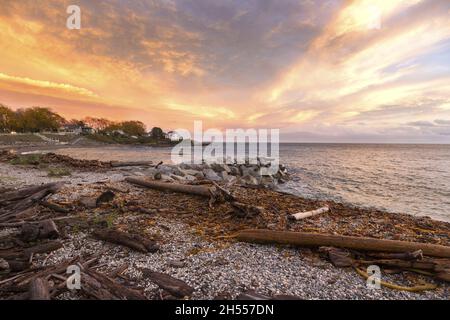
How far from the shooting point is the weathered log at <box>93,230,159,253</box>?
4977 millimetres

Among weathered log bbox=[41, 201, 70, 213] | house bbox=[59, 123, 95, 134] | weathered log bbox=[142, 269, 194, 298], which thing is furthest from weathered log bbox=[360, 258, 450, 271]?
house bbox=[59, 123, 95, 134]

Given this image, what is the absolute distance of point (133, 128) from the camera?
136m

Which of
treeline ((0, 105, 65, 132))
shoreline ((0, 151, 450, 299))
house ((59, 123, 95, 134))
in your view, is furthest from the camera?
house ((59, 123, 95, 134))

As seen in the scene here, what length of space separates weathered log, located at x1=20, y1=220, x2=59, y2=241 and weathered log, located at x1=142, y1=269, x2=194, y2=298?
9.33 feet

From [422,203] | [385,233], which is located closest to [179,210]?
[385,233]

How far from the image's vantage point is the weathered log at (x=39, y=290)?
10.7 feet

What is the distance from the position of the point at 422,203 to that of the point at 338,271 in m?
12.3

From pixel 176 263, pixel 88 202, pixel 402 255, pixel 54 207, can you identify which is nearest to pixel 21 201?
pixel 54 207

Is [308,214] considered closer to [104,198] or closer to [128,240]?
[128,240]

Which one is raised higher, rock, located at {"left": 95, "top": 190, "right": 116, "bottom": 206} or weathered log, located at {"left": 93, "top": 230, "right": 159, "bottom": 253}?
rock, located at {"left": 95, "top": 190, "right": 116, "bottom": 206}

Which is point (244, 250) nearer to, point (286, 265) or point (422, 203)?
point (286, 265)

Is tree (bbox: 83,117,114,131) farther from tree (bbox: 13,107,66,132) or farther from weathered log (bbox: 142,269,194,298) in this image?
weathered log (bbox: 142,269,194,298)

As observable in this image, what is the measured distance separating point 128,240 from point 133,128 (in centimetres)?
14320

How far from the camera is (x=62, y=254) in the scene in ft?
15.5
